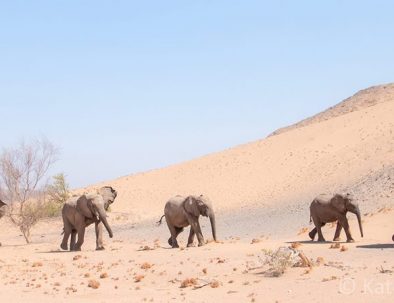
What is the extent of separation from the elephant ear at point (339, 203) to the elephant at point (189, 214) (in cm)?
442

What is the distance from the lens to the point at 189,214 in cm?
2394

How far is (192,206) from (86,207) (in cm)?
413

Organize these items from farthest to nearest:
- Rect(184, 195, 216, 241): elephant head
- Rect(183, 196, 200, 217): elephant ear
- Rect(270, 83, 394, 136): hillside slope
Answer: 1. Rect(270, 83, 394, 136): hillside slope
2. Rect(183, 196, 200, 217): elephant ear
3. Rect(184, 195, 216, 241): elephant head

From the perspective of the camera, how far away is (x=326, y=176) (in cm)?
4988

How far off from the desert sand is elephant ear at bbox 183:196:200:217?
4.99ft

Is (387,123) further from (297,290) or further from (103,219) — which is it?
(297,290)

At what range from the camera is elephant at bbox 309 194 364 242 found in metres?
22.7

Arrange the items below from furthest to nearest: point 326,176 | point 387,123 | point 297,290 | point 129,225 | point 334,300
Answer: point 387,123
point 326,176
point 129,225
point 297,290
point 334,300

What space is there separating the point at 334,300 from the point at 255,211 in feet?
102

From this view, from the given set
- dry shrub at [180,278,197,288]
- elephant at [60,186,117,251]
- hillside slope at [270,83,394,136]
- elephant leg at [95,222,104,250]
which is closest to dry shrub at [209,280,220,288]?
dry shrub at [180,278,197,288]

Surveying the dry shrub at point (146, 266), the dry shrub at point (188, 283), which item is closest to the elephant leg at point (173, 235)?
the dry shrub at point (146, 266)

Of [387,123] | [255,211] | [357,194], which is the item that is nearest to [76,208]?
[357,194]

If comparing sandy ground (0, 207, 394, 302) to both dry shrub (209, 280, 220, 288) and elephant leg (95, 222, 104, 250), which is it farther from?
elephant leg (95, 222, 104, 250)

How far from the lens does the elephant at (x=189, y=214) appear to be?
23.2 metres
